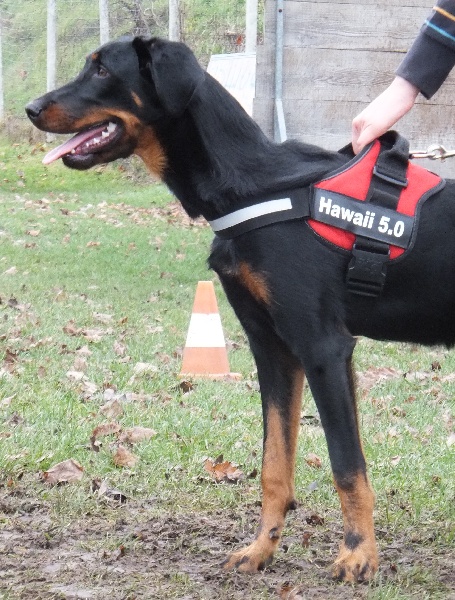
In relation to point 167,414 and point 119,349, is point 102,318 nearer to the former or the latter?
point 119,349

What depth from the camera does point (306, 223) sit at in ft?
10.5

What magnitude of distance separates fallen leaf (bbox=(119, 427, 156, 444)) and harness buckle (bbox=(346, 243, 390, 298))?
1870 mm

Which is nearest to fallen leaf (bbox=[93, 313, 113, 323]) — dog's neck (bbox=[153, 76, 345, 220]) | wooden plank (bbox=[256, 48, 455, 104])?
wooden plank (bbox=[256, 48, 455, 104])

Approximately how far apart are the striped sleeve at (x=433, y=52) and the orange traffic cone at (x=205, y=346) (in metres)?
3.20

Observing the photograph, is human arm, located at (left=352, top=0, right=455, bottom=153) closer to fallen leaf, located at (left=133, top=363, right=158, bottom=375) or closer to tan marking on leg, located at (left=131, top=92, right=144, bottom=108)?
tan marking on leg, located at (left=131, top=92, right=144, bottom=108)

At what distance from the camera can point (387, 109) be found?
3.18 m

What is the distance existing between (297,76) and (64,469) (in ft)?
12.3

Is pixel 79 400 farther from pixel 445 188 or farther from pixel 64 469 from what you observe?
pixel 445 188

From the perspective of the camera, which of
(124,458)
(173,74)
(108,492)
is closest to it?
(173,74)

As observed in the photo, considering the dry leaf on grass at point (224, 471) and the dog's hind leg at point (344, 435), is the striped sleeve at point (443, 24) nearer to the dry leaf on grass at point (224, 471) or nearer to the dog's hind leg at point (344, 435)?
the dog's hind leg at point (344, 435)

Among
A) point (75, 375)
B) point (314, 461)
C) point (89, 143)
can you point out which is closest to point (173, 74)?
point (89, 143)

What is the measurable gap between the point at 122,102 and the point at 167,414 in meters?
2.16

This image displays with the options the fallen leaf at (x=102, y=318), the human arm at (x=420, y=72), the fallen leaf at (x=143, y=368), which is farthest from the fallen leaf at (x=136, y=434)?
the fallen leaf at (x=102, y=318)

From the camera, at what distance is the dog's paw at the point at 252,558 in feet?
10.8
